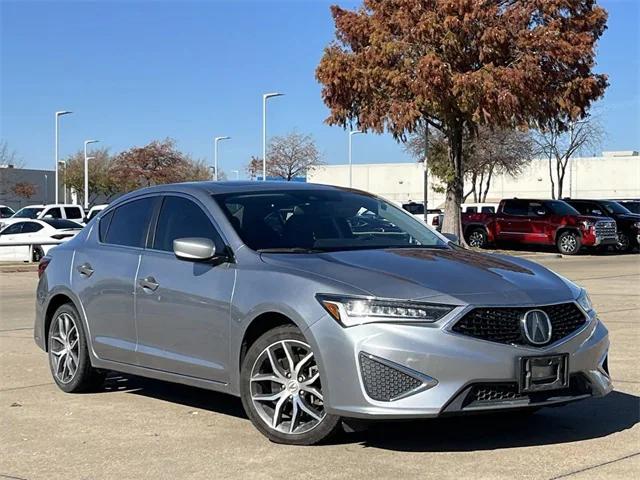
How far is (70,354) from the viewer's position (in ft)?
24.3

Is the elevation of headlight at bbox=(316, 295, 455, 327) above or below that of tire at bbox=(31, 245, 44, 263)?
above

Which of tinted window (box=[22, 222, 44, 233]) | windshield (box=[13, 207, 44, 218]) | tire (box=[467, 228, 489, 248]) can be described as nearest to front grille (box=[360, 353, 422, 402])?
tinted window (box=[22, 222, 44, 233])

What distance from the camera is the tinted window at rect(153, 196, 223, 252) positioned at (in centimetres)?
636

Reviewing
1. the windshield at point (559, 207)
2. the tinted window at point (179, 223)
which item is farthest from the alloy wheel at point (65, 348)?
the windshield at point (559, 207)

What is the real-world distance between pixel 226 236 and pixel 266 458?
154cm

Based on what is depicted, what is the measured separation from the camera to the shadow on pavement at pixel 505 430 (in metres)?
5.54

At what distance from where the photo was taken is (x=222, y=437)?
5.80 m

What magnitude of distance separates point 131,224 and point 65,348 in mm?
1199

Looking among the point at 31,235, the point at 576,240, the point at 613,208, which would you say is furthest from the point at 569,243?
the point at 31,235

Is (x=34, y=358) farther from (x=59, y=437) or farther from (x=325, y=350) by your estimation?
(x=325, y=350)

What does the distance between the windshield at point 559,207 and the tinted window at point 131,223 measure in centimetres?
2520

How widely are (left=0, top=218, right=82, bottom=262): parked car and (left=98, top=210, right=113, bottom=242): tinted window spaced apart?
1896cm

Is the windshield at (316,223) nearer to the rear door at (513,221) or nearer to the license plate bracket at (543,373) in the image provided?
the license plate bracket at (543,373)

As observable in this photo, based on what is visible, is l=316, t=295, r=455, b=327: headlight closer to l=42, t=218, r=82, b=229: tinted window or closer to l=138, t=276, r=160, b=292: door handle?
l=138, t=276, r=160, b=292: door handle
